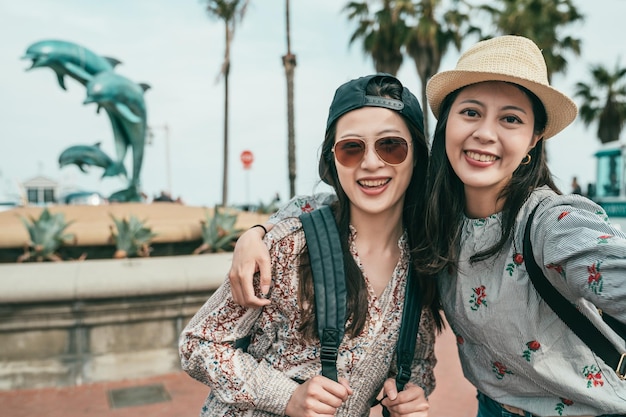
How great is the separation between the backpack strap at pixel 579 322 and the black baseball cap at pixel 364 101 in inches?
24.6

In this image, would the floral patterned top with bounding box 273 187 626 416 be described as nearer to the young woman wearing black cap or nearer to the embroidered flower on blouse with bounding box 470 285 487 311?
the embroidered flower on blouse with bounding box 470 285 487 311

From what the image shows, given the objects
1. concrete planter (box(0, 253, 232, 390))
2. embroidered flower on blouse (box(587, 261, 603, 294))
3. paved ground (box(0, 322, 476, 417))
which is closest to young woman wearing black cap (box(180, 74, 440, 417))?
embroidered flower on blouse (box(587, 261, 603, 294))

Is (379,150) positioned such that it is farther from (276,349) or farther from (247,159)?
(247,159)

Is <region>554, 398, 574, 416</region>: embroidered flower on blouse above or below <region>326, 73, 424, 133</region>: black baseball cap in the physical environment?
below

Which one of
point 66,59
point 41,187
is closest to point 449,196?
point 66,59

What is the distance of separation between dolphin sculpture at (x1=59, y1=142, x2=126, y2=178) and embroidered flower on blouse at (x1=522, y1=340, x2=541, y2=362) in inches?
410

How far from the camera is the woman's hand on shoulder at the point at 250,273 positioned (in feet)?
5.42

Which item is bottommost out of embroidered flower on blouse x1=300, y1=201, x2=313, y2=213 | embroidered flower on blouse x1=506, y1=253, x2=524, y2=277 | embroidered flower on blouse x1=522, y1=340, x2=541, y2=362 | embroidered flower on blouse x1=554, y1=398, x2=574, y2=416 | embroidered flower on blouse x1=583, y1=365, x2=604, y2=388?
embroidered flower on blouse x1=554, y1=398, x2=574, y2=416

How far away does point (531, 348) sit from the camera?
156cm

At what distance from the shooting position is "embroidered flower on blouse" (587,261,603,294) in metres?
1.31

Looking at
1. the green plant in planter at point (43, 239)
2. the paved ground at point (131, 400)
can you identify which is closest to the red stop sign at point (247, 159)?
the green plant in planter at point (43, 239)

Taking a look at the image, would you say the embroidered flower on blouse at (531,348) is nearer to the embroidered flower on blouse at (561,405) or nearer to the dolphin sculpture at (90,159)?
the embroidered flower on blouse at (561,405)

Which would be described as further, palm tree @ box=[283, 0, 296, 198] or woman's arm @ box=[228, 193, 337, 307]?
palm tree @ box=[283, 0, 296, 198]

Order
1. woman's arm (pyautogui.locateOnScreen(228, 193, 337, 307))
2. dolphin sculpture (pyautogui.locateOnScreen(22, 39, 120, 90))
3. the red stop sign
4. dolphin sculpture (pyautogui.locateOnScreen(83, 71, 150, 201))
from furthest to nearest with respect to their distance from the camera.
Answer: the red stop sign
dolphin sculpture (pyautogui.locateOnScreen(22, 39, 120, 90))
dolphin sculpture (pyautogui.locateOnScreen(83, 71, 150, 201))
woman's arm (pyautogui.locateOnScreen(228, 193, 337, 307))
